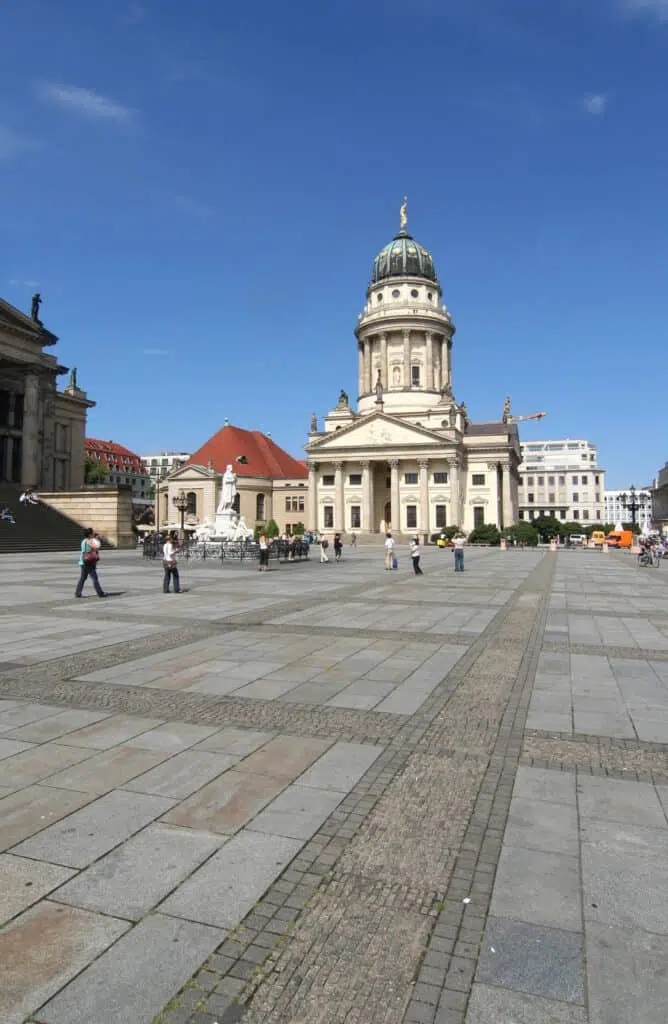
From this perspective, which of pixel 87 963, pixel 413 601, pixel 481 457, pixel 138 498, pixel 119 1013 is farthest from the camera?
pixel 138 498

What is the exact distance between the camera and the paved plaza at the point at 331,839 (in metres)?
2.89

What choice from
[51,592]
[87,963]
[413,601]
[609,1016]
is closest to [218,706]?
[87,963]

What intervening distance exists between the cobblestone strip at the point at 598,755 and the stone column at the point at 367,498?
74764 mm

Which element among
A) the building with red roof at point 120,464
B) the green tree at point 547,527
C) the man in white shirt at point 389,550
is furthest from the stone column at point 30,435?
the building with red roof at point 120,464

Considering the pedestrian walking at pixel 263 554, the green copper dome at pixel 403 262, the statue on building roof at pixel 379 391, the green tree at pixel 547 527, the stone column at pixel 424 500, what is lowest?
the pedestrian walking at pixel 263 554

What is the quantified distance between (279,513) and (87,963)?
9211cm

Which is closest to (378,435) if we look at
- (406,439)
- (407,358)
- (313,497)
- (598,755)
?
(406,439)

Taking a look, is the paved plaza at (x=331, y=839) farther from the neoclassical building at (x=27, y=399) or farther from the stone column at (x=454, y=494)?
the stone column at (x=454, y=494)

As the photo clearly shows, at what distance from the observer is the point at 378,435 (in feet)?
265

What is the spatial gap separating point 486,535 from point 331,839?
6878 cm

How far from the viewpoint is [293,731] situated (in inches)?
253

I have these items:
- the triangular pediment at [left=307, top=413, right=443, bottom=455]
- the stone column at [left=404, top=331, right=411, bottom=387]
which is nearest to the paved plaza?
the triangular pediment at [left=307, top=413, right=443, bottom=455]

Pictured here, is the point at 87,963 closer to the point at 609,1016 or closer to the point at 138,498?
the point at 609,1016

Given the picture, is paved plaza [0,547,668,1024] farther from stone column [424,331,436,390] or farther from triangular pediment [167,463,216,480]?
stone column [424,331,436,390]
